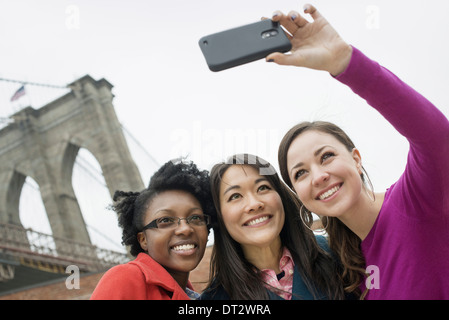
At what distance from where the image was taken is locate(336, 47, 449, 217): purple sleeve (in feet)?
4.53

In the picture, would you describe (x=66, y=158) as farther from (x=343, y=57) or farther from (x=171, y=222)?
(x=343, y=57)

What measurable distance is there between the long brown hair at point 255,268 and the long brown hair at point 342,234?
0.07 metres

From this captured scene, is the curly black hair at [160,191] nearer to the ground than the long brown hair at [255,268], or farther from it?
farther from it

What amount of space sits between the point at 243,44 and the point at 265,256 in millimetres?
1096

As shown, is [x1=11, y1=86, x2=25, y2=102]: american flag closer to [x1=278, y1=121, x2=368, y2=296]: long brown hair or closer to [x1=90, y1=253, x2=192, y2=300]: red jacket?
[x1=90, y1=253, x2=192, y2=300]: red jacket

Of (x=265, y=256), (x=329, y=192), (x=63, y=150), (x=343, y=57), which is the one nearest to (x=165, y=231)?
(x=265, y=256)

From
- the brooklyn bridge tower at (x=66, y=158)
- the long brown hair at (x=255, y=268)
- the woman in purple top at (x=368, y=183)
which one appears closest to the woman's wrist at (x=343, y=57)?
the woman in purple top at (x=368, y=183)

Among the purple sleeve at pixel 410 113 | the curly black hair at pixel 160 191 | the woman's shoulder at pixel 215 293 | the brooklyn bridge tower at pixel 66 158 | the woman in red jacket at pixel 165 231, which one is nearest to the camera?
the purple sleeve at pixel 410 113

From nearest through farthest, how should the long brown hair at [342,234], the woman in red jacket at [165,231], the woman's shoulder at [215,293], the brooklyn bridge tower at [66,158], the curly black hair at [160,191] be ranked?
the woman in red jacket at [165,231]
the long brown hair at [342,234]
the woman's shoulder at [215,293]
the curly black hair at [160,191]
the brooklyn bridge tower at [66,158]

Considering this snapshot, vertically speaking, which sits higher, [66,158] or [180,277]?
[66,158]

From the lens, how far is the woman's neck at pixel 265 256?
2062mm

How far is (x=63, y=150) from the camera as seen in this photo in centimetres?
1786

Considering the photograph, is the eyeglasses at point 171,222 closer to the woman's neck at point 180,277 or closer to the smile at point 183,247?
the smile at point 183,247
